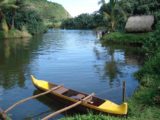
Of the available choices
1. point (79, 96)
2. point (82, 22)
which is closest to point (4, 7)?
point (79, 96)

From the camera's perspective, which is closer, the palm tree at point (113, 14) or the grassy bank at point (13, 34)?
the palm tree at point (113, 14)

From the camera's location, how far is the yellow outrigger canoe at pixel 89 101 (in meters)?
12.6

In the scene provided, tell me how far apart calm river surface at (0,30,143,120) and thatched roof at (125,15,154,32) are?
596cm

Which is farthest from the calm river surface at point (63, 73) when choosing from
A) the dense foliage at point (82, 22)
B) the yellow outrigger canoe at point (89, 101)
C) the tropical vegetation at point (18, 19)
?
the dense foliage at point (82, 22)

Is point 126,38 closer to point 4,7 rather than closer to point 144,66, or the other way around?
point 144,66

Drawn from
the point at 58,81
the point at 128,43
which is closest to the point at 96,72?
A: the point at 58,81

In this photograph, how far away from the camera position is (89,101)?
551 inches

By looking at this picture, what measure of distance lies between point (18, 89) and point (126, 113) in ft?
25.3

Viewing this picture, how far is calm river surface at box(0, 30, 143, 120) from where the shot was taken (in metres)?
15.8

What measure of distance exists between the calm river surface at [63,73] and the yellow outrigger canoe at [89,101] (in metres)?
0.60

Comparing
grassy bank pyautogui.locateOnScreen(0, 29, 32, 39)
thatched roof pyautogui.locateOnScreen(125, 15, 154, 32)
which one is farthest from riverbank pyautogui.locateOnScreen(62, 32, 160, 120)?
grassy bank pyautogui.locateOnScreen(0, 29, 32, 39)

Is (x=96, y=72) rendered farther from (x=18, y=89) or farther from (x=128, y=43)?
(x=128, y=43)

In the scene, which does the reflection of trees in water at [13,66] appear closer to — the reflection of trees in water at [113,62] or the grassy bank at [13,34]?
the reflection of trees in water at [113,62]

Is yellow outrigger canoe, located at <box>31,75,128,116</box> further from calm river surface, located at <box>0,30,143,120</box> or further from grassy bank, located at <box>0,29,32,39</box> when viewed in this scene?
grassy bank, located at <box>0,29,32,39</box>
